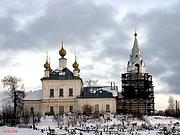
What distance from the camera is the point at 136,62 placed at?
5547 centimetres

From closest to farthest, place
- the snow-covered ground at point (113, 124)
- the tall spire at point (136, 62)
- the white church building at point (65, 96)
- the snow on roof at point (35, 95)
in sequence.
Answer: the snow-covered ground at point (113, 124)
the white church building at point (65, 96)
the snow on roof at point (35, 95)
the tall spire at point (136, 62)

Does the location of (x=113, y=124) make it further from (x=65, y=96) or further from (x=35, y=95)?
(x=35, y=95)

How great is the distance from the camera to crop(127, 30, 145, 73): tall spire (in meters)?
55.2

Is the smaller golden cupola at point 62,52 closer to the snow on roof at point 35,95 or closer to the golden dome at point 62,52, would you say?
the golden dome at point 62,52

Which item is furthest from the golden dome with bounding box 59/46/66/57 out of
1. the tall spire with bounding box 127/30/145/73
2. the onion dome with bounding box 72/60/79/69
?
the tall spire with bounding box 127/30/145/73

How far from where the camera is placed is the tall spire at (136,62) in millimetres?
55219

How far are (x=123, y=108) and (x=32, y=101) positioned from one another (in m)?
12.8

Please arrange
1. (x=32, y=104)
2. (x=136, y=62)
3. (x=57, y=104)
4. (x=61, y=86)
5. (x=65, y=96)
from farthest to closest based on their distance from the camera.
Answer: (x=136, y=62) < (x=32, y=104) < (x=61, y=86) < (x=65, y=96) < (x=57, y=104)

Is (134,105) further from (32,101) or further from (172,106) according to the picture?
(172,106)

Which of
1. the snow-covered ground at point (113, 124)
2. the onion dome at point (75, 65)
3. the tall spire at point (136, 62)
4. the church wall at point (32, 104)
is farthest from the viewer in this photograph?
the tall spire at point (136, 62)

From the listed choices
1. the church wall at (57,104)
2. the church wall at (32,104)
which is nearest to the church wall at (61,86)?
the church wall at (57,104)

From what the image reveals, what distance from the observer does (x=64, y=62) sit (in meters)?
53.5

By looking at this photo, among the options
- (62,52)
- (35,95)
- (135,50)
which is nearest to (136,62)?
(135,50)

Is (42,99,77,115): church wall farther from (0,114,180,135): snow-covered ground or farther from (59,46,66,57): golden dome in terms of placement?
(0,114,180,135): snow-covered ground
